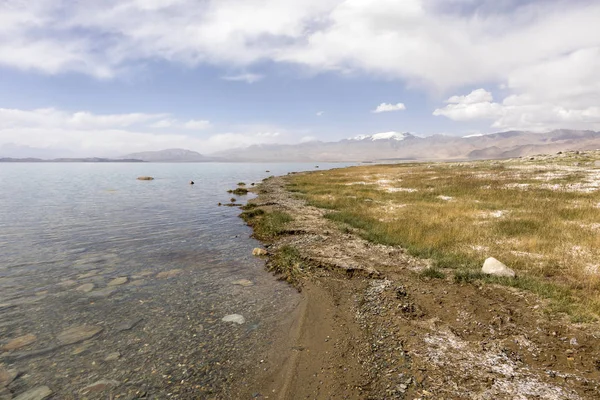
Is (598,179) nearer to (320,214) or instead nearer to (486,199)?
(486,199)

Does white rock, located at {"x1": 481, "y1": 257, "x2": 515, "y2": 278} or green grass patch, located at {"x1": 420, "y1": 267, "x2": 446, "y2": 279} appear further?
green grass patch, located at {"x1": 420, "y1": 267, "x2": 446, "y2": 279}

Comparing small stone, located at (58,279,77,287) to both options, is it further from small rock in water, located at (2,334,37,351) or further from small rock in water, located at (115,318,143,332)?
small rock in water, located at (115,318,143,332)

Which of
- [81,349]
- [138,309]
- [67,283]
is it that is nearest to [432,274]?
[138,309]

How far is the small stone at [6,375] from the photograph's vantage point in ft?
26.1

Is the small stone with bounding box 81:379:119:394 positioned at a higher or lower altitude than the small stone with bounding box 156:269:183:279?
lower

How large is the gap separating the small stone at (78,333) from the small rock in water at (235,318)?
166 inches

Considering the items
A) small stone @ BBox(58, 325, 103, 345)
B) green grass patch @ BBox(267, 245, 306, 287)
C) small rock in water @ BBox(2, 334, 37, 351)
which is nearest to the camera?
small rock in water @ BBox(2, 334, 37, 351)

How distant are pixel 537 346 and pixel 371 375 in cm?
516

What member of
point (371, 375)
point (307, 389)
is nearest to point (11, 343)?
point (307, 389)

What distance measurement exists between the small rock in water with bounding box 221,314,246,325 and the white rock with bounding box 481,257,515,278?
11.3 m

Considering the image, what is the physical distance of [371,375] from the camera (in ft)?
26.7

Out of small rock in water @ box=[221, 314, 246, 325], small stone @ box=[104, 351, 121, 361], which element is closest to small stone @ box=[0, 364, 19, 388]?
small stone @ box=[104, 351, 121, 361]

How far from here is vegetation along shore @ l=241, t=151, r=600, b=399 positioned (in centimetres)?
777

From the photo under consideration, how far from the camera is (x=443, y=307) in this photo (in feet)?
38.1
